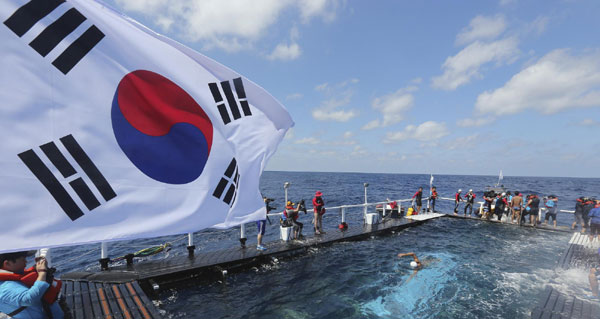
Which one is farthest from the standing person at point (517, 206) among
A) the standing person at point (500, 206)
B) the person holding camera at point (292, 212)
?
the person holding camera at point (292, 212)

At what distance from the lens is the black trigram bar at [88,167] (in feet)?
8.31

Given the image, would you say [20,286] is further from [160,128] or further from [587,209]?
[587,209]

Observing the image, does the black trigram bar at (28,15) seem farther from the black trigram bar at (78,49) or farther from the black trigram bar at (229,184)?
the black trigram bar at (229,184)

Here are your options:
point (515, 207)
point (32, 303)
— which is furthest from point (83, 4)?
point (515, 207)

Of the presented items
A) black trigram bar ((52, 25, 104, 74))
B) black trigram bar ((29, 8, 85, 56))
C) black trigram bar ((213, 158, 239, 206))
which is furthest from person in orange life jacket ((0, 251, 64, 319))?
black trigram bar ((29, 8, 85, 56))

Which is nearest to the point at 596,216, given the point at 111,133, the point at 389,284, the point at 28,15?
the point at 389,284

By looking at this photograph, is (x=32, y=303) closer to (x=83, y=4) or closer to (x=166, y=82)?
(x=166, y=82)

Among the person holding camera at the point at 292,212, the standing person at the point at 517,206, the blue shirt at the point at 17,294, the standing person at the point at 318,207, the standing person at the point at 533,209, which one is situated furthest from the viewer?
the standing person at the point at 517,206

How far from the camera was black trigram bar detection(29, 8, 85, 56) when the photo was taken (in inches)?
91.6

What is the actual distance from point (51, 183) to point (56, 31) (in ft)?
4.91

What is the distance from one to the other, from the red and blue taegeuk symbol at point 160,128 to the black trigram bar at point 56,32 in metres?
0.62

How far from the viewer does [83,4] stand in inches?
105

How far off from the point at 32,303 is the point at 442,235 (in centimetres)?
1801

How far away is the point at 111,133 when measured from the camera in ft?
9.29
